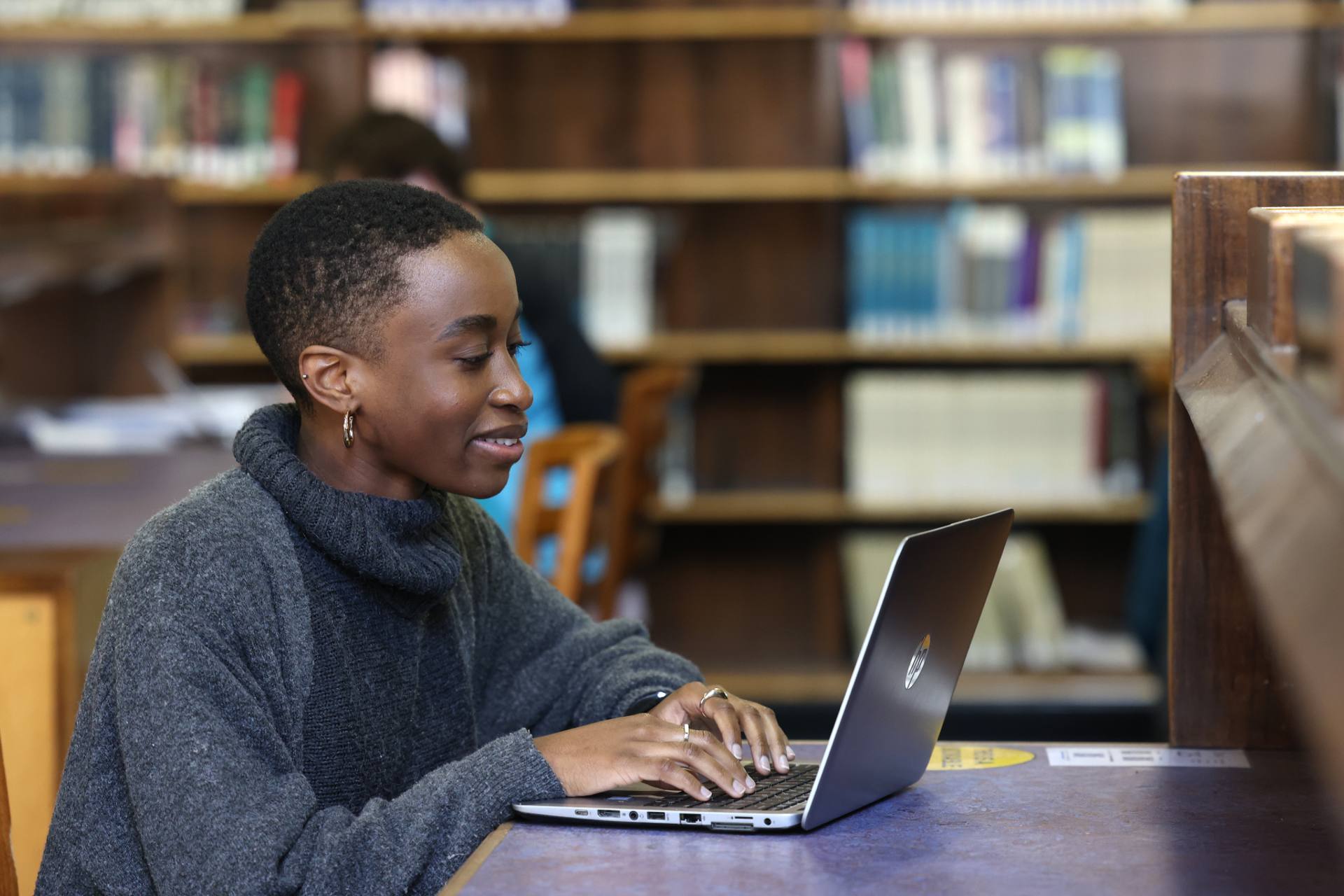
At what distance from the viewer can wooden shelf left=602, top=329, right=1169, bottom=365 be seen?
3672 mm

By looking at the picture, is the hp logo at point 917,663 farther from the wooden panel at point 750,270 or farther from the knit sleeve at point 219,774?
the wooden panel at point 750,270

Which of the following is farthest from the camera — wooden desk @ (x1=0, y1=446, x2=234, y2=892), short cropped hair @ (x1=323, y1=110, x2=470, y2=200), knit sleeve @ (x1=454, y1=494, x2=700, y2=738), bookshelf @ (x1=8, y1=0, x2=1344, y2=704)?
bookshelf @ (x1=8, y1=0, x2=1344, y2=704)

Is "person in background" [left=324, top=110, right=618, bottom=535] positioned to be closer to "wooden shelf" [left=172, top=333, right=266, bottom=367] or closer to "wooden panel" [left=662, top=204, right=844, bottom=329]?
"wooden panel" [left=662, top=204, right=844, bottom=329]

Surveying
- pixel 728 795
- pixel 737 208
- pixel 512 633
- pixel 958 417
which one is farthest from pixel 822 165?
pixel 728 795

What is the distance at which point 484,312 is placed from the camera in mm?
1177

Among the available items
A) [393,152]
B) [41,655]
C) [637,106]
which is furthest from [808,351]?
[41,655]

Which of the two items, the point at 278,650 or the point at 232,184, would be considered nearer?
the point at 278,650

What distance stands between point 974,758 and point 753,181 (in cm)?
265

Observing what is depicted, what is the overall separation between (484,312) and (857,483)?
8.77ft

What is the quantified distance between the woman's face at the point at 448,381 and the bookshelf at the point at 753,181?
2.57 meters

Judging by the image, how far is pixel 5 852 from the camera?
1.08 m

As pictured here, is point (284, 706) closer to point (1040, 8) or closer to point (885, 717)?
point (885, 717)

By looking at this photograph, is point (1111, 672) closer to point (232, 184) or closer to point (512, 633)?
point (232, 184)

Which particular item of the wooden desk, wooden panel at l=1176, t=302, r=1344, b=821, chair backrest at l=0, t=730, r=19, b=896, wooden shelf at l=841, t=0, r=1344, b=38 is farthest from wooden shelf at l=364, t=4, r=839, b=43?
wooden panel at l=1176, t=302, r=1344, b=821
